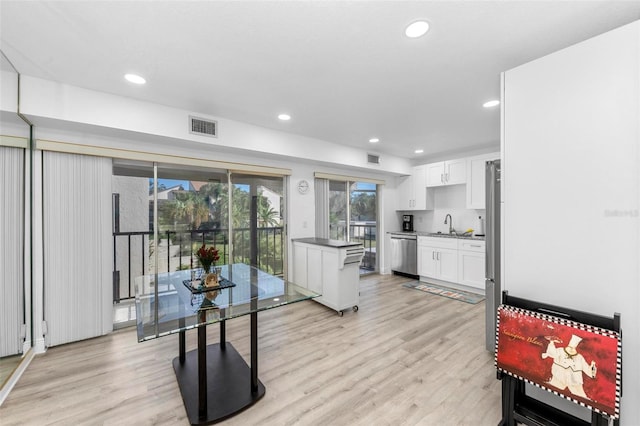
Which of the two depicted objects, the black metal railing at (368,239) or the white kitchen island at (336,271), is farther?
the black metal railing at (368,239)

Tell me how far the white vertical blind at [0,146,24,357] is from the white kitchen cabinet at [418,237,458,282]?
547 centimetres

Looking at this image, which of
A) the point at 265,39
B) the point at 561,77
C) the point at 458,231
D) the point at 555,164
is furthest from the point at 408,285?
the point at 265,39

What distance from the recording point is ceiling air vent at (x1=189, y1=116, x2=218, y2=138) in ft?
10.3

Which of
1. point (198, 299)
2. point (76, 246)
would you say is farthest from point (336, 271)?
point (76, 246)

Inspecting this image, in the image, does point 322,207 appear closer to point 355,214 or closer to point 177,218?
point 355,214

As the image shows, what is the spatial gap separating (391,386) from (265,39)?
2.73m

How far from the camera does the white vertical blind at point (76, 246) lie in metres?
2.67

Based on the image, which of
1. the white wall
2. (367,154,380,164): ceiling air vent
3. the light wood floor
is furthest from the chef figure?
(367,154,380,164): ceiling air vent

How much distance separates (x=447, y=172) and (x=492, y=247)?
294 cm

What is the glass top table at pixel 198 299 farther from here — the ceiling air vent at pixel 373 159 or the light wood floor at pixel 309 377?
the ceiling air vent at pixel 373 159

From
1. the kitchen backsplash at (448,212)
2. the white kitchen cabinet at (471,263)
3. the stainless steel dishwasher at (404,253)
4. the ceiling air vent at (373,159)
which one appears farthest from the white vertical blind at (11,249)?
the kitchen backsplash at (448,212)

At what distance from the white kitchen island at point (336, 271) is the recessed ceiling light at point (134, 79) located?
8.76 ft

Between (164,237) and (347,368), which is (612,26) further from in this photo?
(164,237)

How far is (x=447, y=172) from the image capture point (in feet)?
17.1
